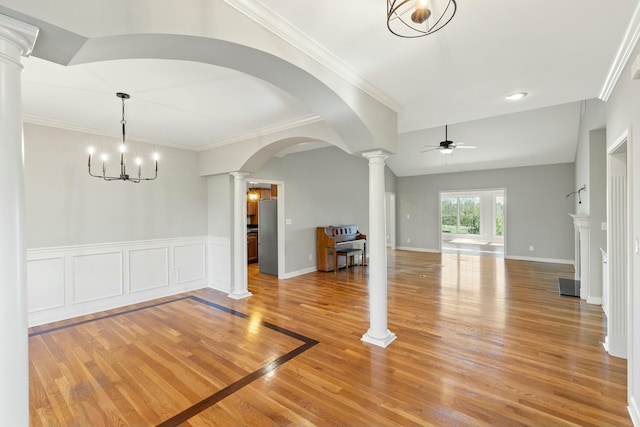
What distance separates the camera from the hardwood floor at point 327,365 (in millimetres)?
2107

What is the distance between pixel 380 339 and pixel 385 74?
8.53 ft

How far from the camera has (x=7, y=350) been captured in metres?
1.01

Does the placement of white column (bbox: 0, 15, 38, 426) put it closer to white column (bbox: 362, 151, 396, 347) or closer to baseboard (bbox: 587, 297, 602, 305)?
white column (bbox: 362, 151, 396, 347)

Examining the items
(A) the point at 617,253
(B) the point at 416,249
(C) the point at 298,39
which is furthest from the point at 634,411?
(B) the point at 416,249

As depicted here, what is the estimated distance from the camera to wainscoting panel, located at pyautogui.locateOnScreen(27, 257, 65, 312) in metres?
3.76

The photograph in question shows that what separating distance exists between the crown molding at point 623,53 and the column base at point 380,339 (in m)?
3.06

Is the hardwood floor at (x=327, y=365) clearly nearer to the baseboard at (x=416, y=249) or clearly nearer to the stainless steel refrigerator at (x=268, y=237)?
the stainless steel refrigerator at (x=268, y=237)

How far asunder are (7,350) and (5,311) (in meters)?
0.14

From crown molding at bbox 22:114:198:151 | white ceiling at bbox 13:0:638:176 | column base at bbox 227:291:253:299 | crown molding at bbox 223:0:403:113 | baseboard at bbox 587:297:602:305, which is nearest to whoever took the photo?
crown molding at bbox 223:0:403:113

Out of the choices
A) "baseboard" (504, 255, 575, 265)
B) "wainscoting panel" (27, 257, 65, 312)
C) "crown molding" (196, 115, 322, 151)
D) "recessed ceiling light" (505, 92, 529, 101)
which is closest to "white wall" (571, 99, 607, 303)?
"recessed ceiling light" (505, 92, 529, 101)

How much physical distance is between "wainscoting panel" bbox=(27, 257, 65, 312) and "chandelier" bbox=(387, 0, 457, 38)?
190 inches

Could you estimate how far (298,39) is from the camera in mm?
1969

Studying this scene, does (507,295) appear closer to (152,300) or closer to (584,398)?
(584,398)

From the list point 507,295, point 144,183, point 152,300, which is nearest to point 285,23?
point 144,183
